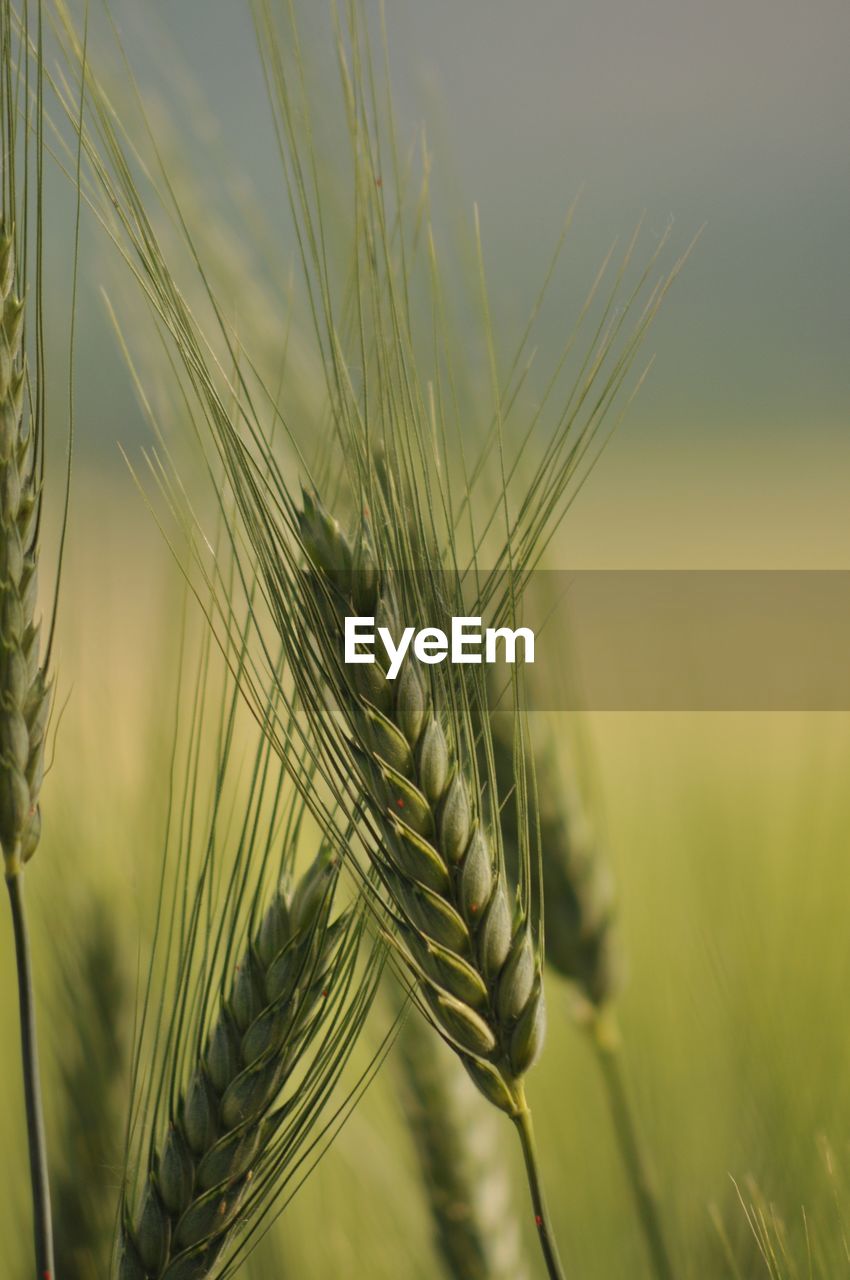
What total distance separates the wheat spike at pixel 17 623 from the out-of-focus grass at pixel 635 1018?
157 millimetres

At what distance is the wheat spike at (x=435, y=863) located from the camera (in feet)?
1.22

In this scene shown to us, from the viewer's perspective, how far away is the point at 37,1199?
370 mm

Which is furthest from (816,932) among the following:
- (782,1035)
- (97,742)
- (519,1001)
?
(97,742)

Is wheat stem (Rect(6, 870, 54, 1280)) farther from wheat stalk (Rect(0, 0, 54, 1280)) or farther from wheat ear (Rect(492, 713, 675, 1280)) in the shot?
wheat ear (Rect(492, 713, 675, 1280))

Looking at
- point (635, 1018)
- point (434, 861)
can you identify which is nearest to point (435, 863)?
point (434, 861)

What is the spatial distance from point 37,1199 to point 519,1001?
0.63ft

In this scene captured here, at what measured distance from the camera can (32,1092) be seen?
14.6 inches

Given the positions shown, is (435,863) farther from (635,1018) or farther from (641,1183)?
(635,1018)

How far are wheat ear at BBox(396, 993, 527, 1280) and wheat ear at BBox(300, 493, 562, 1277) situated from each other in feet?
0.57

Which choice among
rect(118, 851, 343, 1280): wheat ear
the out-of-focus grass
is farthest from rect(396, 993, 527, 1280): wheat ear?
rect(118, 851, 343, 1280): wheat ear

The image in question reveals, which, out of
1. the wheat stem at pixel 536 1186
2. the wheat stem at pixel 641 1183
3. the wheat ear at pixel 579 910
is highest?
the wheat ear at pixel 579 910

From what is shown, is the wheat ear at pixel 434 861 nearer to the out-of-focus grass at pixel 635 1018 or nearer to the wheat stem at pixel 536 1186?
the wheat stem at pixel 536 1186

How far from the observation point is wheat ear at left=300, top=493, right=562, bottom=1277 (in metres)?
0.37


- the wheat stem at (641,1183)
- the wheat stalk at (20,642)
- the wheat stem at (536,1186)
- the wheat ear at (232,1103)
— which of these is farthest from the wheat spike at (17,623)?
the wheat stem at (641,1183)
